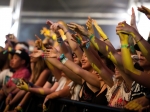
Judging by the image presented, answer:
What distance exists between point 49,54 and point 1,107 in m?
0.95

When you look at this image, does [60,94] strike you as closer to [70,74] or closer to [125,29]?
[70,74]

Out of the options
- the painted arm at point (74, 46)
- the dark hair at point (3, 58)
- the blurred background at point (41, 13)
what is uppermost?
the blurred background at point (41, 13)

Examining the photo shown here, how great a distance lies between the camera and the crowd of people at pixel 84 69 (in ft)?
6.07

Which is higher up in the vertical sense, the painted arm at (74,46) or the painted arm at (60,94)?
the painted arm at (74,46)

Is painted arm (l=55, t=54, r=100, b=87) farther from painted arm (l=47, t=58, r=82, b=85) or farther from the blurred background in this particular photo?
the blurred background

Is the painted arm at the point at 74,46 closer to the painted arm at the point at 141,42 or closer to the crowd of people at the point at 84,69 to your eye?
the crowd of people at the point at 84,69

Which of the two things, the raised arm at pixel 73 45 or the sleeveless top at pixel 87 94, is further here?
the raised arm at pixel 73 45

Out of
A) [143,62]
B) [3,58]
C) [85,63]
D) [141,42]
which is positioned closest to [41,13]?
[3,58]

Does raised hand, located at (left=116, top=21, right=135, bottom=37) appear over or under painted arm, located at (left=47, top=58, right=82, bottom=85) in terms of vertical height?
over

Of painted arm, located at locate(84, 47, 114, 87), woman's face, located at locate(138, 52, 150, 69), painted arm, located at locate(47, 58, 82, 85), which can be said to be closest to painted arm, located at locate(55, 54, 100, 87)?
painted arm, located at locate(84, 47, 114, 87)

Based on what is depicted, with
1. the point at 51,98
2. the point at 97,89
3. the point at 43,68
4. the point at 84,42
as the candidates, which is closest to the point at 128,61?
the point at 84,42

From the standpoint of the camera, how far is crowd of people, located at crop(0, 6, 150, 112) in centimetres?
185

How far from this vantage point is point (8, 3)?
227 inches

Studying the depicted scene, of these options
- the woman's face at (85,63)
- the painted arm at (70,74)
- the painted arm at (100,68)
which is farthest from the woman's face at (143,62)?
the painted arm at (70,74)
